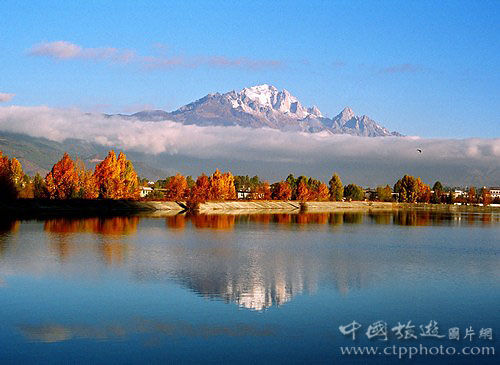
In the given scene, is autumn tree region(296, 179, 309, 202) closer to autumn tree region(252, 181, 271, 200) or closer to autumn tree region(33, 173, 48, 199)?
autumn tree region(252, 181, 271, 200)

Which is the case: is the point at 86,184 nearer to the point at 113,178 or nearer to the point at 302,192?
the point at 113,178

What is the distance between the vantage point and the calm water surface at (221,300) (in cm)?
1595

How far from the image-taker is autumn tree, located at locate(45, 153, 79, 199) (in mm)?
96625

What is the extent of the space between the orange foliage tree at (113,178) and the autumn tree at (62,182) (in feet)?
26.1

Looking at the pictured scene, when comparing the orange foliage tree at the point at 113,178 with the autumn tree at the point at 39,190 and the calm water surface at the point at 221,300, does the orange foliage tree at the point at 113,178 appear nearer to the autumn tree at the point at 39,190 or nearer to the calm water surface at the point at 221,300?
the autumn tree at the point at 39,190

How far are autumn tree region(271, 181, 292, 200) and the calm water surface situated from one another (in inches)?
5573

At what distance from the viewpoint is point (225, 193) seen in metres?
152

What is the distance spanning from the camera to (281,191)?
604 feet

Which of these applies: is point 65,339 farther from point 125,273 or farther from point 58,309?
point 125,273

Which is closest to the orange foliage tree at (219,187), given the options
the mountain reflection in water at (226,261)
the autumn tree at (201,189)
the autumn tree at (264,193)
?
the autumn tree at (201,189)

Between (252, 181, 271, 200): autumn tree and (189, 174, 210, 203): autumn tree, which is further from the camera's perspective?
(252, 181, 271, 200): autumn tree

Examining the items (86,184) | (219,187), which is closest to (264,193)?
(219,187)

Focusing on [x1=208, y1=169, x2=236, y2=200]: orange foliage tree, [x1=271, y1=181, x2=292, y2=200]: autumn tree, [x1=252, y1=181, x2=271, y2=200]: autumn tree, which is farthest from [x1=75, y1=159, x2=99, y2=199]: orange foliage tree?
[x1=252, y1=181, x2=271, y2=200]: autumn tree

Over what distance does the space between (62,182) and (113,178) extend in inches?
432
